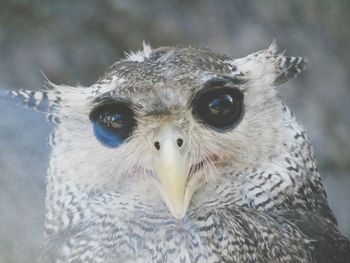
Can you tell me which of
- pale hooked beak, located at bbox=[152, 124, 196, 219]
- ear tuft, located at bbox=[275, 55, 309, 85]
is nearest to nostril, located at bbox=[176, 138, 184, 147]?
pale hooked beak, located at bbox=[152, 124, 196, 219]

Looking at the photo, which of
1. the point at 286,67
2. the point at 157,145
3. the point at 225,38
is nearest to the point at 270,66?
the point at 286,67

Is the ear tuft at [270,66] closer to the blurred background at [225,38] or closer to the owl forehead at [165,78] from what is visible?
the owl forehead at [165,78]

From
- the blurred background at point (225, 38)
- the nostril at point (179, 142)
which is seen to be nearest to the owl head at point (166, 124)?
the nostril at point (179, 142)

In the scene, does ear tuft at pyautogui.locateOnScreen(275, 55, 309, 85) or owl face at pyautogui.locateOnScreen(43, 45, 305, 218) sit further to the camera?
ear tuft at pyautogui.locateOnScreen(275, 55, 309, 85)

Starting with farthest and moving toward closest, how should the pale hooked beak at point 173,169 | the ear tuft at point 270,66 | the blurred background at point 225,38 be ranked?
1. the blurred background at point 225,38
2. the ear tuft at point 270,66
3. the pale hooked beak at point 173,169

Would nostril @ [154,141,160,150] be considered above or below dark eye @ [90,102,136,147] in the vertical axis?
below

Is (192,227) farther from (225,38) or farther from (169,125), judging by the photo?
(225,38)

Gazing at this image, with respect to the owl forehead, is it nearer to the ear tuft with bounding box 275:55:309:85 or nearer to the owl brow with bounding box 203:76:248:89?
the owl brow with bounding box 203:76:248:89
